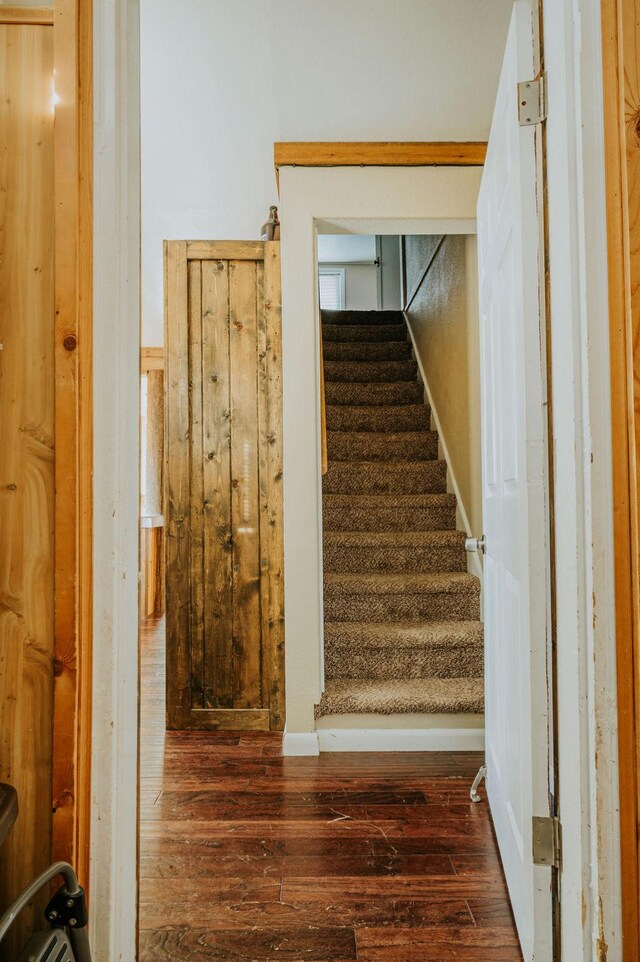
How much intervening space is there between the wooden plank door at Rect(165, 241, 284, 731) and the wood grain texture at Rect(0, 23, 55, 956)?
1.77 metres

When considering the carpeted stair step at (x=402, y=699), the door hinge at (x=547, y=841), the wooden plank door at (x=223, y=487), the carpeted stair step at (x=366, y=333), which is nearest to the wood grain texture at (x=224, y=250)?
the wooden plank door at (x=223, y=487)

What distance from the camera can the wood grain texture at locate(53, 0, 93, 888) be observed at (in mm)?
1091

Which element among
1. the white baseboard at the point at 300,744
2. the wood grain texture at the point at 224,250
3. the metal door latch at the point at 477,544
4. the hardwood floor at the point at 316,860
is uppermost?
the wood grain texture at the point at 224,250

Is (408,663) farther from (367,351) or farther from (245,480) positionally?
(367,351)

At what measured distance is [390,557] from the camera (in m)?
3.72

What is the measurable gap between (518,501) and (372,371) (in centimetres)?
409

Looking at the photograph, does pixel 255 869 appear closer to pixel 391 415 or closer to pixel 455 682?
pixel 455 682

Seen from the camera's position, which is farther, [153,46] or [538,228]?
[153,46]

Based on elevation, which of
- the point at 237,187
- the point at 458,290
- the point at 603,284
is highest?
the point at 237,187

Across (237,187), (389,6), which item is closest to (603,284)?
(389,6)

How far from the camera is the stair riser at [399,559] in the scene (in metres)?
3.68

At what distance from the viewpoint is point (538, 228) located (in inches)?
52.4

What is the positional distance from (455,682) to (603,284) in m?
2.22

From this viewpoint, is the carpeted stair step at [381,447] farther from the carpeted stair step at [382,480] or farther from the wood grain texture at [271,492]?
the wood grain texture at [271,492]
